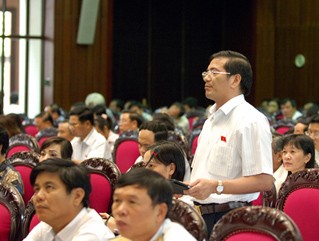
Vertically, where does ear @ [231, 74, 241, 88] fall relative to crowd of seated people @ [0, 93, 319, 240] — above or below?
above

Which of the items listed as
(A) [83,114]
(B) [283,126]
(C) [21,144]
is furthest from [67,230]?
(B) [283,126]

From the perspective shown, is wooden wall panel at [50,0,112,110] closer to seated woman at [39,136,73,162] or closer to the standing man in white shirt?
seated woman at [39,136,73,162]

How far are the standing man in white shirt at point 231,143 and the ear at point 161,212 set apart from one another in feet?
3.30

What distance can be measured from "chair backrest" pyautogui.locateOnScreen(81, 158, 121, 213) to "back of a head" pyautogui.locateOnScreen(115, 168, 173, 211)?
246cm

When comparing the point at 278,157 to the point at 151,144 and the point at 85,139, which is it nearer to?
the point at 151,144

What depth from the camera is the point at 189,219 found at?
4016 millimetres

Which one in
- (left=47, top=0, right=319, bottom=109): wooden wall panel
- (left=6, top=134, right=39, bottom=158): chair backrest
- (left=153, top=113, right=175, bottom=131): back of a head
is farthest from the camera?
(left=47, top=0, right=319, bottom=109): wooden wall panel

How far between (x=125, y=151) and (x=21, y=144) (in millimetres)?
1103

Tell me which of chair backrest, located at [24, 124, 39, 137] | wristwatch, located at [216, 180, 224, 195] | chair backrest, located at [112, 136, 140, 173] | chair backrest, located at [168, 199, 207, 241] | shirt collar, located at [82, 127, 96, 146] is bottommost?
chair backrest, located at [24, 124, 39, 137]

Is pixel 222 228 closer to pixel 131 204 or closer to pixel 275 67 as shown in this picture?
pixel 131 204

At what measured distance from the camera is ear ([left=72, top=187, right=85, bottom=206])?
4.09 metres

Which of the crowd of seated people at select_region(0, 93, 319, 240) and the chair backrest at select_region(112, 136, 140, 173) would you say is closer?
the crowd of seated people at select_region(0, 93, 319, 240)

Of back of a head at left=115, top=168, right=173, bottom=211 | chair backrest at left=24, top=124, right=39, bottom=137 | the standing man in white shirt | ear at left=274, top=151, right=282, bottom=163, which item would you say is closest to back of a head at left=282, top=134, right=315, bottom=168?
ear at left=274, top=151, right=282, bottom=163

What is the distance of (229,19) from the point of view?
2248 centimetres
